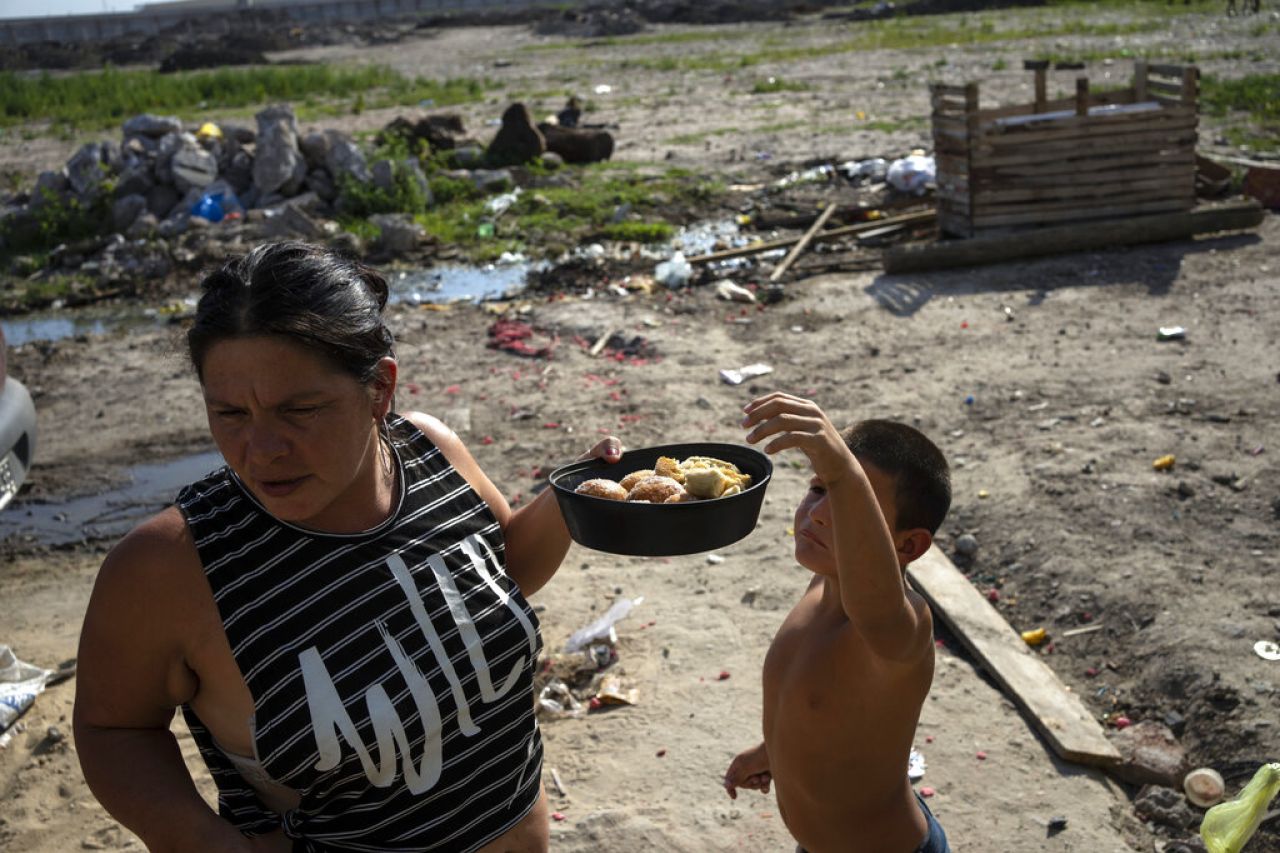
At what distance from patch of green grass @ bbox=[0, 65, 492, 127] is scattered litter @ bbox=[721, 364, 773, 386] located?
1872 cm

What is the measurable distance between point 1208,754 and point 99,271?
12174mm

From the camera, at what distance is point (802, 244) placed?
421 inches

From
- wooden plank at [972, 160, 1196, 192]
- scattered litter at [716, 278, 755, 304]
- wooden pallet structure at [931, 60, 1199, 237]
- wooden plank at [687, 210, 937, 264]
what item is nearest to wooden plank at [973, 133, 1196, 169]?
wooden pallet structure at [931, 60, 1199, 237]

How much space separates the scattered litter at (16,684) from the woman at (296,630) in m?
2.88

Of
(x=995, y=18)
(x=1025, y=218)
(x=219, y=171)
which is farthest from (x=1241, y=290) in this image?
(x=995, y=18)

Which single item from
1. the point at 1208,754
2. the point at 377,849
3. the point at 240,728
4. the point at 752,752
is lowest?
the point at 1208,754

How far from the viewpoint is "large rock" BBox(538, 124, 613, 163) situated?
1666cm

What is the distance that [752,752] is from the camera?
2.84 meters

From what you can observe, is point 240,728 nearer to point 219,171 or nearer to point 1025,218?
point 1025,218

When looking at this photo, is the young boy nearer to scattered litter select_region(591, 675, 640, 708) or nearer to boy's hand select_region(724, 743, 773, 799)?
boy's hand select_region(724, 743, 773, 799)

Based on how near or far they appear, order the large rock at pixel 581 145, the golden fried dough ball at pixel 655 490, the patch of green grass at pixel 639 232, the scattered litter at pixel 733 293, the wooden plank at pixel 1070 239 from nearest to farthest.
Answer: the golden fried dough ball at pixel 655 490, the scattered litter at pixel 733 293, the wooden plank at pixel 1070 239, the patch of green grass at pixel 639 232, the large rock at pixel 581 145

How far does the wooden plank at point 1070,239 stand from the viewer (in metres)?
9.83

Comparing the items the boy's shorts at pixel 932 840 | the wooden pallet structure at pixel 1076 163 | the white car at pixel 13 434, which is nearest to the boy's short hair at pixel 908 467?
the boy's shorts at pixel 932 840

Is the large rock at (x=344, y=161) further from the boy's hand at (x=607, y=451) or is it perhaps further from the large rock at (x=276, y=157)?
the boy's hand at (x=607, y=451)
